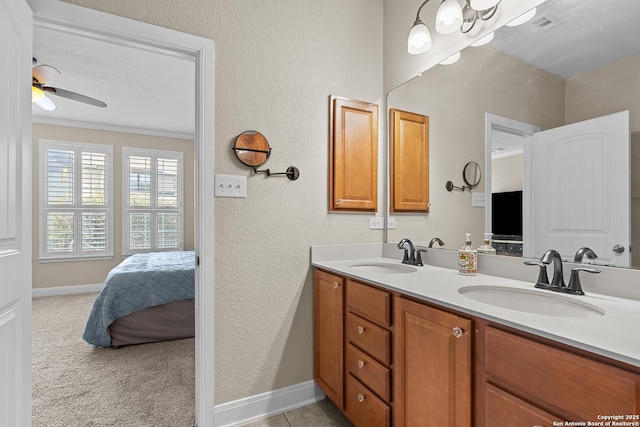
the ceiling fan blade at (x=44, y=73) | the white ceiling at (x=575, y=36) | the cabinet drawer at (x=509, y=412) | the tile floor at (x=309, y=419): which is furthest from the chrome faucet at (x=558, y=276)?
the ceiling fan blade at (x=44, y=73)

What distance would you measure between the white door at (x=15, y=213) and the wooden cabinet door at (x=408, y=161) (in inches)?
75.2

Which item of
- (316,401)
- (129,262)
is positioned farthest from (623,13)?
(129,262)

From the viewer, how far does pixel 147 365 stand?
2393 millimetres

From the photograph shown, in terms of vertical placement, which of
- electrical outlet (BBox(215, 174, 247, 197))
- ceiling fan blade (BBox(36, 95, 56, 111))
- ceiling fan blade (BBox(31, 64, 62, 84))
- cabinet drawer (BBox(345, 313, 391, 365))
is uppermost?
ceiling fan blade (BBox(31, 64, 62, 84))

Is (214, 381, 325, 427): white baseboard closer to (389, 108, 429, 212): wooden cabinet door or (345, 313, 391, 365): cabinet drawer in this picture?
(345, 313, 391, 365): cabinet drawer

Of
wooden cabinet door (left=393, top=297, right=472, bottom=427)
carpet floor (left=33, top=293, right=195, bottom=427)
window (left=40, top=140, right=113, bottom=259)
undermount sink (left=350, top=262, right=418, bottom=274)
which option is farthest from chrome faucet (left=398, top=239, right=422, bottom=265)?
window (left=40, top=140, right=113, bottom=259)

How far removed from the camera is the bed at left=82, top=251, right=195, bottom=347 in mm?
2670

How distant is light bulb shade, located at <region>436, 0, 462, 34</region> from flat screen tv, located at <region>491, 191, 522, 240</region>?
2.94 feet

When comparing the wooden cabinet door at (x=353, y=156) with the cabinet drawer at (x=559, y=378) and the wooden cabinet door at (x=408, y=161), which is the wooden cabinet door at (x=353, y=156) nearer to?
the wooden cabinet door at (x=408, y=161)

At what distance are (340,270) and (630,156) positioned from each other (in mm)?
1227

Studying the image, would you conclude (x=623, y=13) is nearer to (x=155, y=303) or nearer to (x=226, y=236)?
(x=226, y=236)

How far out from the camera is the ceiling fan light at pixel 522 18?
1.36 m

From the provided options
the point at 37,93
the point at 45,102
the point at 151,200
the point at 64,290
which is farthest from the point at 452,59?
the point at 64,290

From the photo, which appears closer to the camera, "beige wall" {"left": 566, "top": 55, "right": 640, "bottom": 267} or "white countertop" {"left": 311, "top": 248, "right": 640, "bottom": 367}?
"white countertop" {"left": 311, "top": 248, "right": 640, "bottom": 367}
